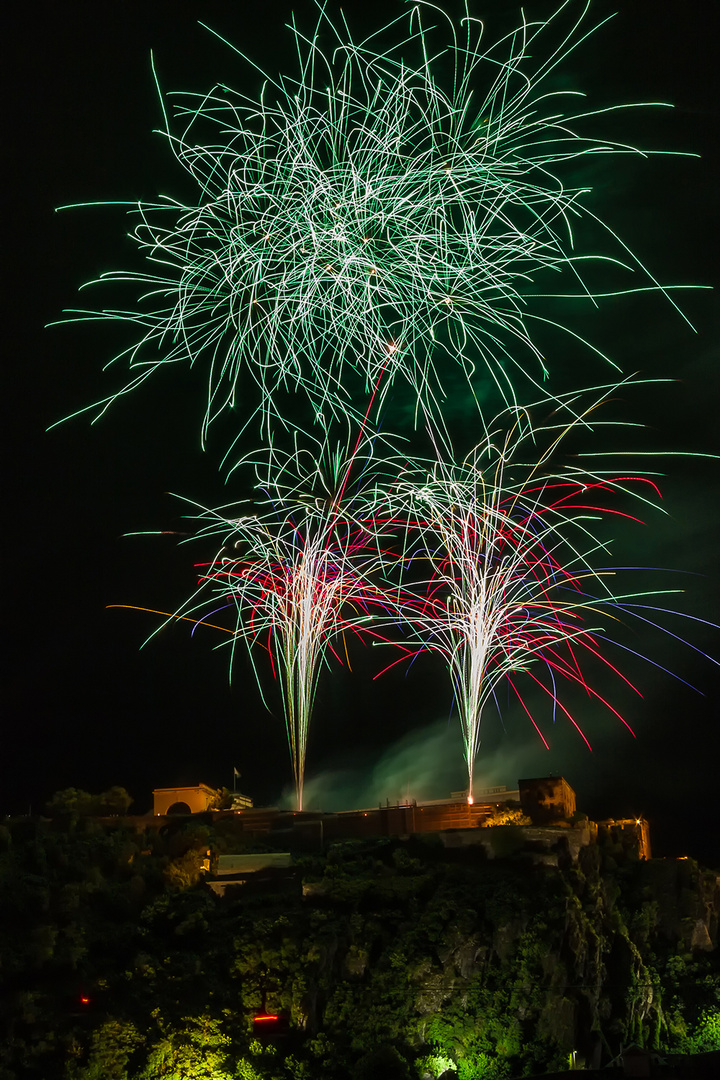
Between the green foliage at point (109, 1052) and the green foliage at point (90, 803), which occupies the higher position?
the green foliage at point (90, 803)

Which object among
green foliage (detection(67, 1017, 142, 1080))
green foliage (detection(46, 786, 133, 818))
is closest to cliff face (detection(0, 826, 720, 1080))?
green foliage (detection(67, 1017, 142, 1080))

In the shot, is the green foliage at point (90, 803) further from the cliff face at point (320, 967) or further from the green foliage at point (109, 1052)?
the green foliage at point (109, 1052)

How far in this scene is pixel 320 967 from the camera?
3441 cm

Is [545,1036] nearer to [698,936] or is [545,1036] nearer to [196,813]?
[698,936]

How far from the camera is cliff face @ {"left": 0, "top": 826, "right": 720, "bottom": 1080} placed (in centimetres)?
3136

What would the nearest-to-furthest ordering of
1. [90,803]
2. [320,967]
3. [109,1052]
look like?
[109,1052]
[320,967]
[90,803]

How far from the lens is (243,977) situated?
34062mm

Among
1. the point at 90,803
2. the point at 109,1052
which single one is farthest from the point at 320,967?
the point at 90,803

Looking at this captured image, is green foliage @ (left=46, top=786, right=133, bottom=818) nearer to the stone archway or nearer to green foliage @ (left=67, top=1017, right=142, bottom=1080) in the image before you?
the stone archway

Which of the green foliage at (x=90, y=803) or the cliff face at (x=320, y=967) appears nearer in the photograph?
the cliff face at (x=320, y=967)

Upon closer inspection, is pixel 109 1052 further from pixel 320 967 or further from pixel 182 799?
pixel 182 799

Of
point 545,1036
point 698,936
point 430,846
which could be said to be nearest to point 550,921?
point 545,1036

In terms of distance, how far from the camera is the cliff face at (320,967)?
31.4 metres

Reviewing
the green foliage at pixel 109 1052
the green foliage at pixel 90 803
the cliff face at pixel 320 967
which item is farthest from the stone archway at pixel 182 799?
the green foliage at pixel 109 1052
